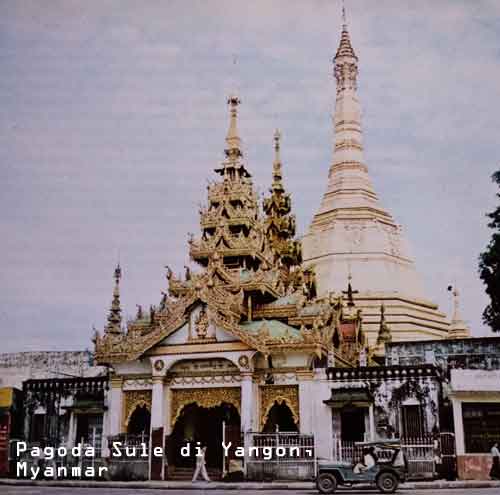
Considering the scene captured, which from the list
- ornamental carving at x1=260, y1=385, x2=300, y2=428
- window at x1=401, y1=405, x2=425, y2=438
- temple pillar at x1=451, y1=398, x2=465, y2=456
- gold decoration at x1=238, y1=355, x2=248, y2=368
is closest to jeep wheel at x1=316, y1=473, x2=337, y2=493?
window at x1=401, y1=405, x2=425, y2=438

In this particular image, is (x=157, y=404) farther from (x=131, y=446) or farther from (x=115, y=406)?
(x=115, y=406)

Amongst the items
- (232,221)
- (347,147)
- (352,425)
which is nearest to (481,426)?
(352,425)

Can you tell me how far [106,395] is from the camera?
28172mm

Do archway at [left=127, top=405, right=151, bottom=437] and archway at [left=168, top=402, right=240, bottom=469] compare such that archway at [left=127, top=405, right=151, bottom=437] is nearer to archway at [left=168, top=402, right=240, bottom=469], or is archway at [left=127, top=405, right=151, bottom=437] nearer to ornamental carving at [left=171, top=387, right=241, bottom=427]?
archway at [left=168, top=402, right=240, bottom=469]

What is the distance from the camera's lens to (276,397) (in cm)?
2603

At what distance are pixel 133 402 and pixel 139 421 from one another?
1.34m

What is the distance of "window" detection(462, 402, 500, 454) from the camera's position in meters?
23.7

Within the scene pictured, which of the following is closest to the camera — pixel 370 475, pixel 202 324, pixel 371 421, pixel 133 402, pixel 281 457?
pixel 370 475

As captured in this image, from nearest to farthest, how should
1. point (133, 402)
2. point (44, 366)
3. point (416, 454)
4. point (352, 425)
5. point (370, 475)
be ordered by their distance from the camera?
point (370, 475) < point (416, 454) < point (352, 425) < point (133, 402) < point (44, 366)

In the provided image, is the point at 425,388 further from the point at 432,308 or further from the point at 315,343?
the point at 432,308

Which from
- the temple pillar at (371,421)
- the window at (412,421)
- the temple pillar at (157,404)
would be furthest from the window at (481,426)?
the temple pillar at (157,404)

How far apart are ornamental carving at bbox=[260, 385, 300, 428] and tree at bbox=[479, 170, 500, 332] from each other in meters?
10.7

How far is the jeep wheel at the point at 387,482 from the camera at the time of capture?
1934cm

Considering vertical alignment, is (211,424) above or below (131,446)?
above
